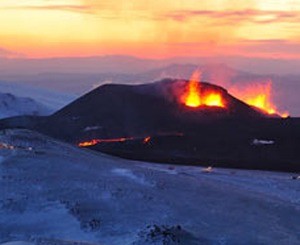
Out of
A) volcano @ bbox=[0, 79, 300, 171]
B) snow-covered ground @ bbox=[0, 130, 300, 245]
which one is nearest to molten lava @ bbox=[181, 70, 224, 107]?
volcano @ bbox=[0, 79, 300, 171]

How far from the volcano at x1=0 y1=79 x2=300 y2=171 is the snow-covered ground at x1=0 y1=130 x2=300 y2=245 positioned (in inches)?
972

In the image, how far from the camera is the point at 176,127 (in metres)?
98.8

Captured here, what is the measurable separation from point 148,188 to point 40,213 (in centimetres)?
850

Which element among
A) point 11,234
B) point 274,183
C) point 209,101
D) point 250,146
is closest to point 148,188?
point 11,234

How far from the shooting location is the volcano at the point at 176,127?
255 feet

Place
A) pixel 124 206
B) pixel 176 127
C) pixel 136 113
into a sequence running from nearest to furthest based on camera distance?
pixel 124 206
pixel 176 127
pixel 136 113

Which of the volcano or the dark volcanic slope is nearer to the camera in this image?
the volcano

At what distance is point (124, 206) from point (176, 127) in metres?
60.4

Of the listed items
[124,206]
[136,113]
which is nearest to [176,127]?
[136,113]

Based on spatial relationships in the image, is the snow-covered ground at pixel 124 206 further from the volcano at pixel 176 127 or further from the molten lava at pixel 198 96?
the molten lava at pixel 198 96

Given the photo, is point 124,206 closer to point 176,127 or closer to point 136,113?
point 176,127

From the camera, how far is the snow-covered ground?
1329 inches

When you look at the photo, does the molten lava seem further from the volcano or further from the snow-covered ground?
the snow-covered ground

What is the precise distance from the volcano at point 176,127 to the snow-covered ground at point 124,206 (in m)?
24.7
